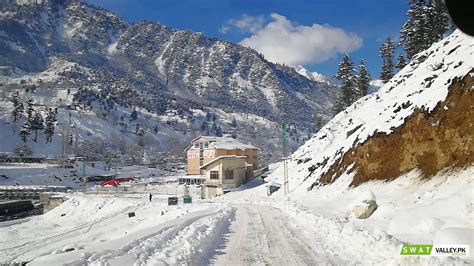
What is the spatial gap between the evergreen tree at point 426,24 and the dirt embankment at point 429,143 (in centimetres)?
3622

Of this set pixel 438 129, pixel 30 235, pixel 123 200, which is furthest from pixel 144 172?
pixel 438 129

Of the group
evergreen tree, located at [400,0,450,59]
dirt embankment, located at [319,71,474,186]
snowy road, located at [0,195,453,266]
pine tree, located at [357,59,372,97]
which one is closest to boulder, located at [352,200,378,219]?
snowy road, located at [0,195,453,266]

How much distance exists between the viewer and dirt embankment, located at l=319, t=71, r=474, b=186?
21297 millimetres

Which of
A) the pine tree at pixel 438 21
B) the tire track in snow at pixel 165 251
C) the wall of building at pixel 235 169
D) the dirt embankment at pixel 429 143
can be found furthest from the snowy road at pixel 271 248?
the wall of building at pixel 235 169

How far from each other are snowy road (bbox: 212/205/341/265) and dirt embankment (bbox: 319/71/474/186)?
29.0 feet

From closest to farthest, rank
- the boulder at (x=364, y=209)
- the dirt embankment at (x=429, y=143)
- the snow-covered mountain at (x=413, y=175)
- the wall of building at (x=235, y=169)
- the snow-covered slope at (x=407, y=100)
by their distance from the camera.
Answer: the snow-covered mountain at (x=413, y=175)
the boulder at (x=364, y=209)
the dirt embankment at (x=429, y=143)
the snow-covered slope at (x=407, y=100)
the wall of building at (x=235, y=169)

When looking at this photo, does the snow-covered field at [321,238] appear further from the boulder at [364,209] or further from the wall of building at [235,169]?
the wall of building at [235,169]

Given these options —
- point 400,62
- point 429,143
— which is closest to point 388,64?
point 400,62

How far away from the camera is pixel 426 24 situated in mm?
63562

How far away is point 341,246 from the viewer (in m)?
13.6

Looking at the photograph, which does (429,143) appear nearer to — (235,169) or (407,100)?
(407,100)

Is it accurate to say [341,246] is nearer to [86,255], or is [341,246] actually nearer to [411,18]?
[86,255]

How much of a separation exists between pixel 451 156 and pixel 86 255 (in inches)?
709

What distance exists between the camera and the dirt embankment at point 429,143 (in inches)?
838
